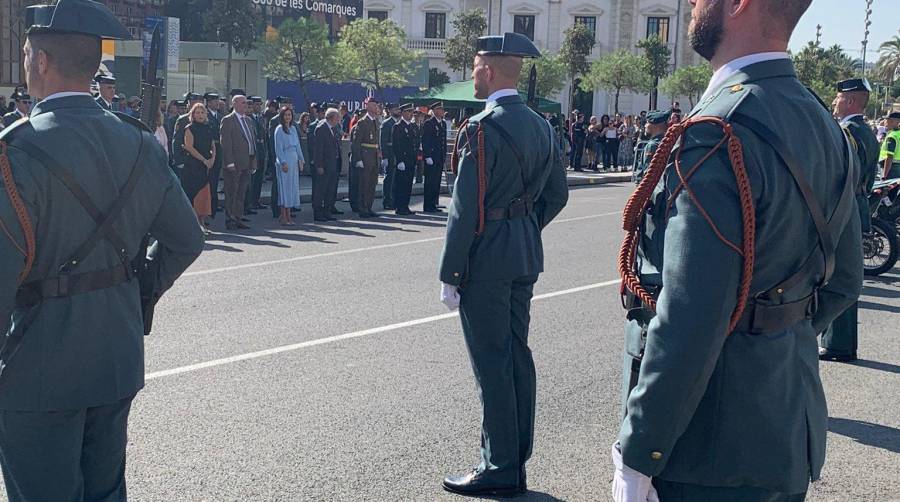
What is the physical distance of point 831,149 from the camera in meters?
2.68

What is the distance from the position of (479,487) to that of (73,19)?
2855 mm

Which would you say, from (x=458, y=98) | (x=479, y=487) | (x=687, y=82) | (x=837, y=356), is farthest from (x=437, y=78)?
(x=479, y=487)

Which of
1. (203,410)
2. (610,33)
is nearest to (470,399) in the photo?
(203,410)

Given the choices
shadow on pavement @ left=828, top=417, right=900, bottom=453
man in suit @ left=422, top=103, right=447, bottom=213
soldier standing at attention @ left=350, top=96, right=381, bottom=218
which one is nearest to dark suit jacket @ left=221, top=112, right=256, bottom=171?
soldier standing at attention @ left=350, top=96, right=381, bottom=218

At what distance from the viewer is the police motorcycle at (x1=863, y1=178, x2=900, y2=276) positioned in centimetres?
1245

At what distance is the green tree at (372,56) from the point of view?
5306cm

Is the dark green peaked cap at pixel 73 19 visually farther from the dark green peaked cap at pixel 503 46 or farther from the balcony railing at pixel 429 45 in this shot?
the balcony railing at pixel 429 45

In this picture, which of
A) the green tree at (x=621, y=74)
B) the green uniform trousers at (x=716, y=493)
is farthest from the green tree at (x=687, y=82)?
the green uniform trousers at (x=716, y=493)

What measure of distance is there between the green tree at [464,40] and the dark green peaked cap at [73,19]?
63.0 metres

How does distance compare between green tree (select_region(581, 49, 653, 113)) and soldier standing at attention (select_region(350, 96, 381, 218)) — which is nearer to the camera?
soldier standing at attention (select_region(350, 96, 381, 218))

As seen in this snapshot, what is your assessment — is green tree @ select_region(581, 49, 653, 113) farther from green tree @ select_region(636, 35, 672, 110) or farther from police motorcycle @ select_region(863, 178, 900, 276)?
police motorcycle @ select_region(863, 178, 900, 276)

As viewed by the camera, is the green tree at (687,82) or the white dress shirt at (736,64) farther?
the green tree at (687,82)

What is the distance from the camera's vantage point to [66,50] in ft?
11.0

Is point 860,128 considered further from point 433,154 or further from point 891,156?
point 433,154
